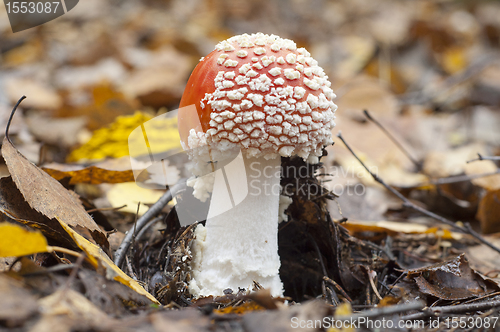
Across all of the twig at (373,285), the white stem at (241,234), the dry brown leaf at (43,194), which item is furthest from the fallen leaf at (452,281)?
the dry brown leaf at (43,194)

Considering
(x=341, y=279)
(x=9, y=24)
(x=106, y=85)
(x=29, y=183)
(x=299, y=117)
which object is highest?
(x=9, y=24)

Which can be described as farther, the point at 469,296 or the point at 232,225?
the point at 232,225

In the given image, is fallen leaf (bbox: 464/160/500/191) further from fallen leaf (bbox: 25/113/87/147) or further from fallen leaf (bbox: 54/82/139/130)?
fallen leaf (bbox: 25/113/87/147)

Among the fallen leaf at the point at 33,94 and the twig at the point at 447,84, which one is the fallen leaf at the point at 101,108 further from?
the twig at the point at 447,84

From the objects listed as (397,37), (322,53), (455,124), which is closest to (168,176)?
(455,124)

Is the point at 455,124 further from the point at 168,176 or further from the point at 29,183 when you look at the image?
the point at 29,183

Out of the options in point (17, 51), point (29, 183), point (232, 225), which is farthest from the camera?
point (17, 51)

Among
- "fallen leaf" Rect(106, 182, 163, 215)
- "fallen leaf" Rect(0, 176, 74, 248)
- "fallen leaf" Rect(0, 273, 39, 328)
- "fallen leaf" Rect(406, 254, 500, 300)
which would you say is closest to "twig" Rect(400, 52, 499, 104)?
"fallen leaf" Rect(406, 254, 500, 300)
